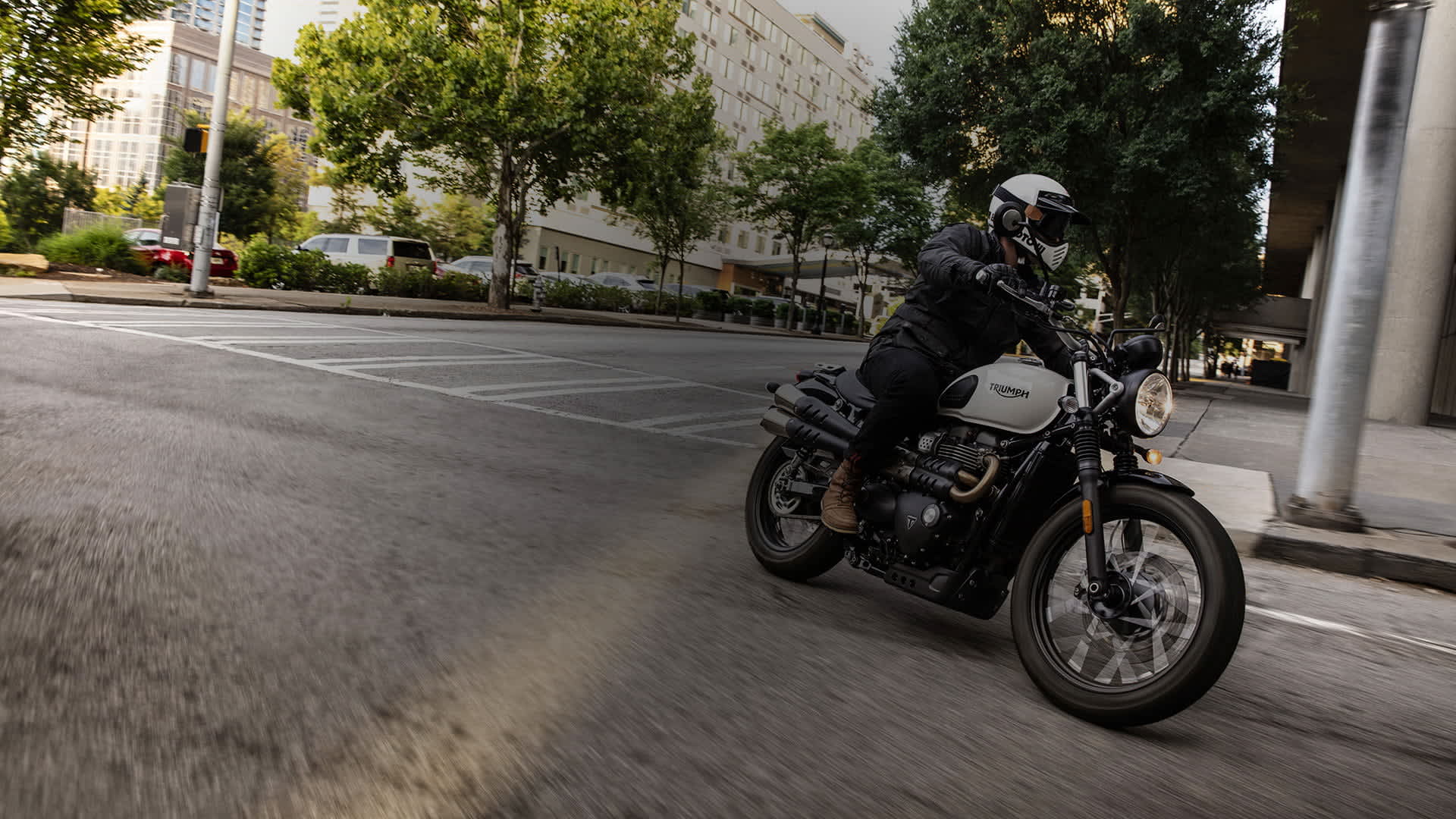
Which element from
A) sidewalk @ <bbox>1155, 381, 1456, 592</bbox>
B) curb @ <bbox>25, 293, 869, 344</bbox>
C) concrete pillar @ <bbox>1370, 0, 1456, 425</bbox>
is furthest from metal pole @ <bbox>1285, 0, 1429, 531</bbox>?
curb @ <bbox>25, 293, 869, 344</bbox>

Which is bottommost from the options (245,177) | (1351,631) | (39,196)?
(1351,631)

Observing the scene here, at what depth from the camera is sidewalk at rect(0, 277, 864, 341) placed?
60.4 feet

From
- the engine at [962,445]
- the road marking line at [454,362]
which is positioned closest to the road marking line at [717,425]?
the road marking line at [454,362]

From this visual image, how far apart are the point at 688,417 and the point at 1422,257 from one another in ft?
53.2

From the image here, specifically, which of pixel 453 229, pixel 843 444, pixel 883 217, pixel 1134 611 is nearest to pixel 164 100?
pixel 453 229

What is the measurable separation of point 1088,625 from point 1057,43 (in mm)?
20900

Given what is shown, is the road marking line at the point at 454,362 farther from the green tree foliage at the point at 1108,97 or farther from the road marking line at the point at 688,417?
the green tree foliage at the point at 1108,97

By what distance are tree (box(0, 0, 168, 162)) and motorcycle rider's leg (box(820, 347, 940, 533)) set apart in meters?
24.5

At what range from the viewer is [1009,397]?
3.84 m

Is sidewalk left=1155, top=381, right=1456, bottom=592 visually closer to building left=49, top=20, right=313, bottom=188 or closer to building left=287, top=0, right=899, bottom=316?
building left=287, top=0, right=899, bottom=316

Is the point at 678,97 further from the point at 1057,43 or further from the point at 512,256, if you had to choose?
the point at 1057,43

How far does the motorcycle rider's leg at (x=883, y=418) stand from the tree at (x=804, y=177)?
144 feet

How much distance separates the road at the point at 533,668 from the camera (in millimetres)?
2525

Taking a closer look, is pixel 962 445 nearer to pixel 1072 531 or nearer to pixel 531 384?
pixel 1072 531
